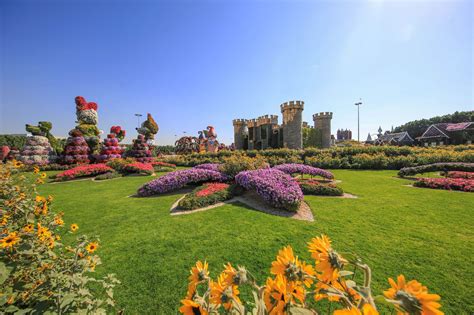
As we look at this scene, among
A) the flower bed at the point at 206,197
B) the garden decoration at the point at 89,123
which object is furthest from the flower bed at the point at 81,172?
the flower bed at the point at 206,197

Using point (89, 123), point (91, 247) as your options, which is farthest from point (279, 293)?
point (89, 123)

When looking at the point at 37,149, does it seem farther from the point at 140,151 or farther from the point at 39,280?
the point at 39,280

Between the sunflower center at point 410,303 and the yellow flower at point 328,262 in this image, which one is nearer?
the sunflower center at point 410,303

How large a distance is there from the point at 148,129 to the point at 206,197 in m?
23.5

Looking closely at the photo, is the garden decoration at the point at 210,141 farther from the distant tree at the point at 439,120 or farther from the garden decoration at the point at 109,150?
the distant tree at the point at 439,120

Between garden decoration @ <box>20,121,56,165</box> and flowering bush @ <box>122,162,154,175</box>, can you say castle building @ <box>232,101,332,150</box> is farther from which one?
garden decoration @ <box>20,121,56,165</box>

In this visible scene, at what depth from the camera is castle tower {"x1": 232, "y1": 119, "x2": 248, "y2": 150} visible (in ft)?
99.0

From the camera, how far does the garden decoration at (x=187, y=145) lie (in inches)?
1239

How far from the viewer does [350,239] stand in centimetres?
399

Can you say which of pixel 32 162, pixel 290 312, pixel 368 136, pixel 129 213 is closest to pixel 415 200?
pixel 290 312

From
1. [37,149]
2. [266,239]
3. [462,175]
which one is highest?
[37,149]

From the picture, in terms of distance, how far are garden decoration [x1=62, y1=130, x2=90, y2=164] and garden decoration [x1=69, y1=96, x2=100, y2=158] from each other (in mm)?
1034

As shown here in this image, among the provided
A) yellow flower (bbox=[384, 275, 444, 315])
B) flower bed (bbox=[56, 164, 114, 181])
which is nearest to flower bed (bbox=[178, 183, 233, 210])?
yellow flower (bbox=[384, 275, 444, 315])

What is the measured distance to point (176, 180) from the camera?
8.20m
